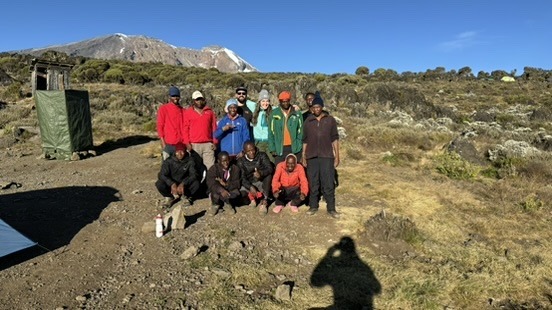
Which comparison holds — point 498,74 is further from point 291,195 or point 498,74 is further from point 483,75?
point 291,195

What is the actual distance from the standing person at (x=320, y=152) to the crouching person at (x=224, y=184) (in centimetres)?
116

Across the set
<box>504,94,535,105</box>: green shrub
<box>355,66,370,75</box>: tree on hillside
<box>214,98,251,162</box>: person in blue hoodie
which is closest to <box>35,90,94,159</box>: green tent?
<box>214,98,251,162</box>: person in blue hoodie

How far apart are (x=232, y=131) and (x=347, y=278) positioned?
10.9ft

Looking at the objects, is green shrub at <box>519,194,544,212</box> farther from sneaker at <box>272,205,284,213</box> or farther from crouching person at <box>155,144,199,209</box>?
crouching person at <box>155,144,199,209</box>

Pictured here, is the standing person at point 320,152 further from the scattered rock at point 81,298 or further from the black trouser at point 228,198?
the scattered rock at point 81,298

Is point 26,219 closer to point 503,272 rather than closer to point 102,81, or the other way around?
point 503,272

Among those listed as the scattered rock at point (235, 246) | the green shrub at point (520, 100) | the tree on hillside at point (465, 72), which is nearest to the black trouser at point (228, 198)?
the scattered rock at point (235, 246)

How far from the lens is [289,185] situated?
20.9 feet

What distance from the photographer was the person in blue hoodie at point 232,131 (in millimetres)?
6535

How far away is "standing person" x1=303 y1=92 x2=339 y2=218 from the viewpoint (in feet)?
19.8

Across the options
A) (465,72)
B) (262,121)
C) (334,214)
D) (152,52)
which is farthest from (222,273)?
(152,52)

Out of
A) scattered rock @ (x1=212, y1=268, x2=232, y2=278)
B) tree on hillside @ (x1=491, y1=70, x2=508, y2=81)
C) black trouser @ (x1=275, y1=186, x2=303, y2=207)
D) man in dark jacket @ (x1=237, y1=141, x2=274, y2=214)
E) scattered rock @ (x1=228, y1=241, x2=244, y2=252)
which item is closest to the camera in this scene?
scattered rock @ (x1=212, y1=268, x2=232, y2=278)

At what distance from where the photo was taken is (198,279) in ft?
13.6

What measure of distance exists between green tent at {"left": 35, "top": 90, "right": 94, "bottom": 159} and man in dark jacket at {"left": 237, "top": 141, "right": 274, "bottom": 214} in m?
6.17
